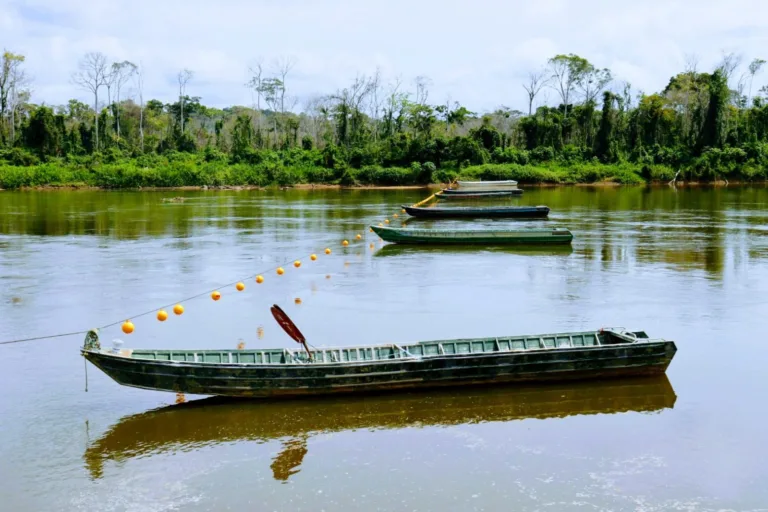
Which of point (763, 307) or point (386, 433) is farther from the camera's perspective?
point (763, 307)

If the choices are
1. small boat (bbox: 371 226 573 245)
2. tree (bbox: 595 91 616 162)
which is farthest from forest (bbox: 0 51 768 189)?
small boat (bbox: 371 226 573 245)

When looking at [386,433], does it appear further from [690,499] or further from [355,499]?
[690,499]

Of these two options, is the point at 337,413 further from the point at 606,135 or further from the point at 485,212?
the point at 606,135

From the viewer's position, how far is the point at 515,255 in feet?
91.4

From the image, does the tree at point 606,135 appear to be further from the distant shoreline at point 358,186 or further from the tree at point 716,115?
the tree at point 716,115

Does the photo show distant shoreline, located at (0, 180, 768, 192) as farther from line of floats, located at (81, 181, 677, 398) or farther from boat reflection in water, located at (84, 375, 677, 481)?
boat reflection in water, located at (84, 375, 677, 481)

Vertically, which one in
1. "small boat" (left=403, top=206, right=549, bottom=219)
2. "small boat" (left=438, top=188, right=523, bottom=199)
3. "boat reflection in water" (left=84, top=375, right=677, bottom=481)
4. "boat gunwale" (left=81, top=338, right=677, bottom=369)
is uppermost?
"small boat" (left=438, top=188, right=523, bottom=199)

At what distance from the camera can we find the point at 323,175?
246ft

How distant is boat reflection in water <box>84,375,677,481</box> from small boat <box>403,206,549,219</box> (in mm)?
26687

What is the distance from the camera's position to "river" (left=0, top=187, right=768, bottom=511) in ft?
31.7

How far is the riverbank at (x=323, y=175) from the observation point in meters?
71.5

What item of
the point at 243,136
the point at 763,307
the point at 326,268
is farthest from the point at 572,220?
the point at 243,136

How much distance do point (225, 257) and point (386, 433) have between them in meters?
17.5

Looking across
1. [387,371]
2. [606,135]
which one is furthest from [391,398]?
[606,135]
